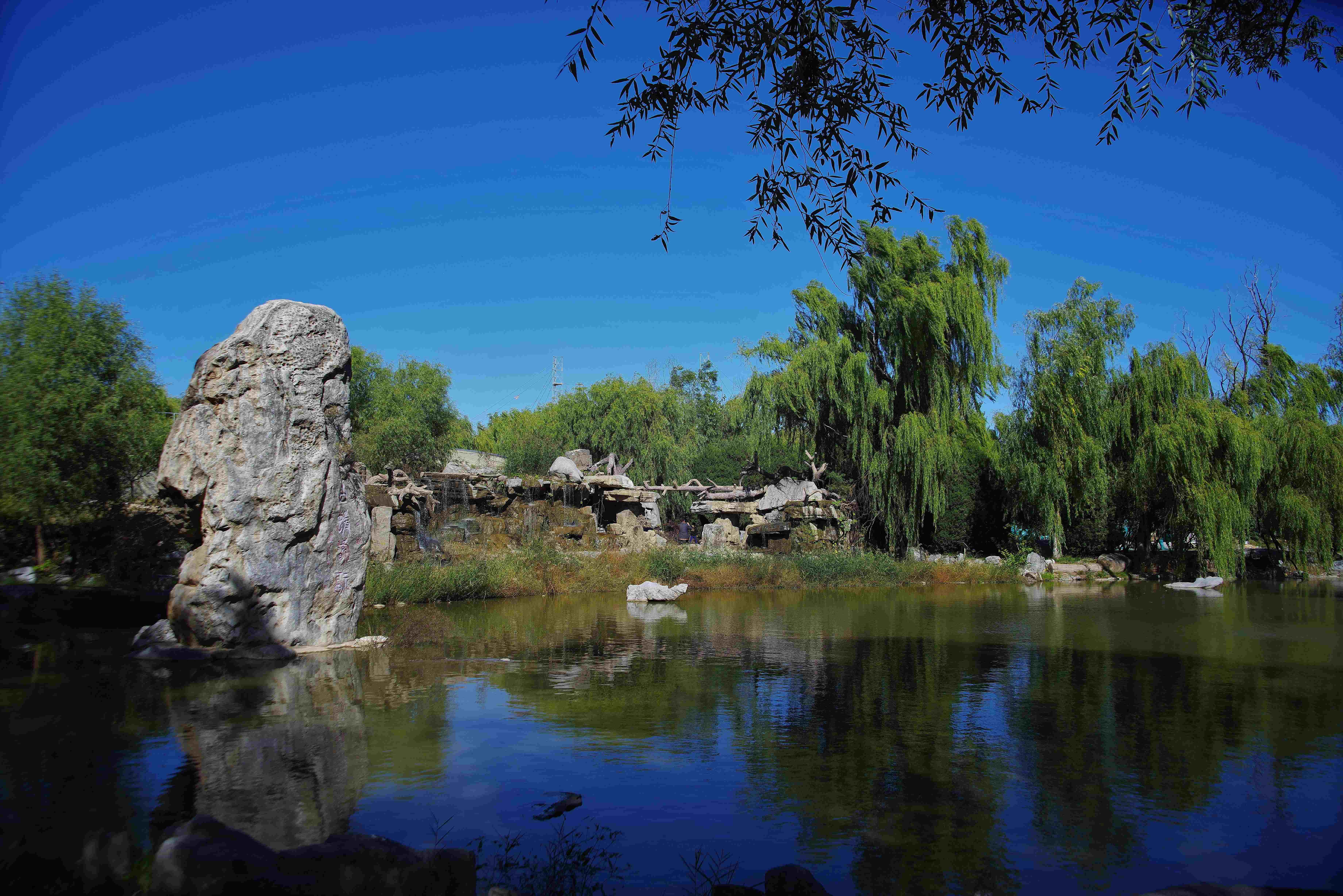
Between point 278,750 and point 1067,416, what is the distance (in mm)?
24589

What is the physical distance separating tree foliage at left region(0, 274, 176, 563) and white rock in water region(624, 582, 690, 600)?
31.7 ft

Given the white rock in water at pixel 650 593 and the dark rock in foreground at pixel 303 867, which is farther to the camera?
the white rock in water at pixel 650 593

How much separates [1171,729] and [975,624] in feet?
24.1

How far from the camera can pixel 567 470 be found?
27.1 m

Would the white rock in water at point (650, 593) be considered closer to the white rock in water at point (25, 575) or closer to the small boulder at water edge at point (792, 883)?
the white rock in water at point (25, 575)

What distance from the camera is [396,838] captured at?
4.81 meters

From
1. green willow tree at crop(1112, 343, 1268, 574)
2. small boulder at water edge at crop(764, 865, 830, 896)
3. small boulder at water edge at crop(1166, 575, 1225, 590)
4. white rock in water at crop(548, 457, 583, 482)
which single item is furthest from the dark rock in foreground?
green willow tree at crop(1112, 343, 1268, 574)

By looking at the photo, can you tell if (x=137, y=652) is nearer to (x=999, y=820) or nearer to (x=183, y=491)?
(x=183, y=491)

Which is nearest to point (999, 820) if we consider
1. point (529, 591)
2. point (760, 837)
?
point (760, 837)

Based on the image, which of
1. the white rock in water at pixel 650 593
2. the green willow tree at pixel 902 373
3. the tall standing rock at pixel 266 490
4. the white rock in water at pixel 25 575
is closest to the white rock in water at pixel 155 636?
the tall standing rock at pixel 266 490

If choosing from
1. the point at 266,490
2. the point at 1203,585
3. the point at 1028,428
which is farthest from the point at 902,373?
the point at 266,490

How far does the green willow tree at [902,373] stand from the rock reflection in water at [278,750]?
20.4m

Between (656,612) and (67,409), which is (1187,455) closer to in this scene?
(656,612)

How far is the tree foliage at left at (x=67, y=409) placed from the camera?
12758 mm
